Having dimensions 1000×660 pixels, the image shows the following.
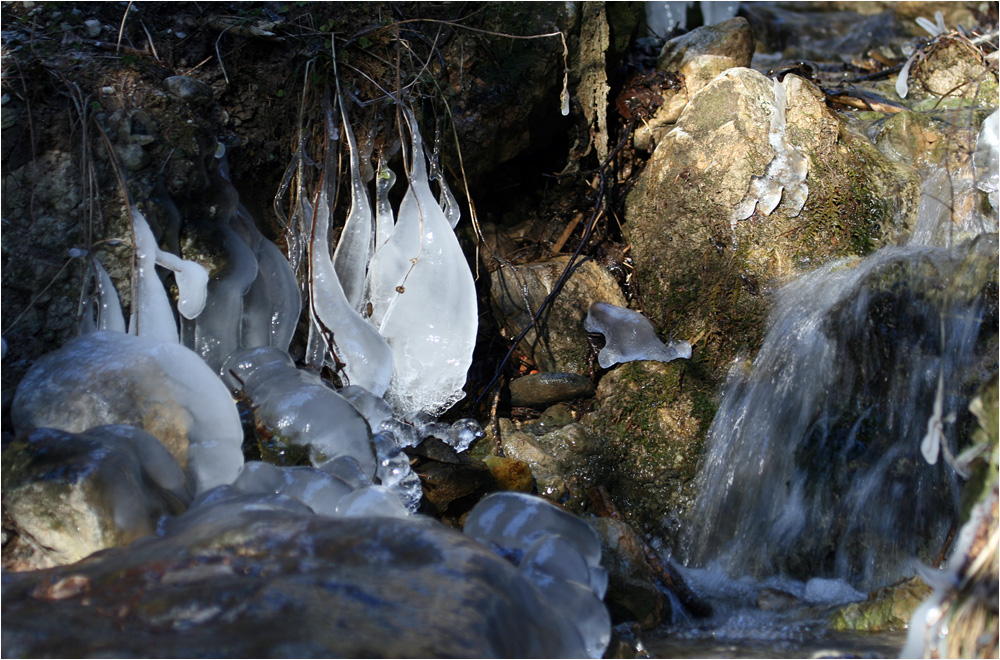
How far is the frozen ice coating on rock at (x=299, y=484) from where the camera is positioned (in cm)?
243

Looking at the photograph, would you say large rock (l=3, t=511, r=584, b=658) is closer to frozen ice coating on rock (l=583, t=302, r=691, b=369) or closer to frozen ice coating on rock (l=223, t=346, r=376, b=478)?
frozen ice coating on rock (l=223, t=346, r=376, b=478)

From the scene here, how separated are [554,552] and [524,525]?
0.55ft

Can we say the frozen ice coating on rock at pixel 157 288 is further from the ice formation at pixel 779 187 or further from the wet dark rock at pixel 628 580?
the ice formation at pixel 779 187

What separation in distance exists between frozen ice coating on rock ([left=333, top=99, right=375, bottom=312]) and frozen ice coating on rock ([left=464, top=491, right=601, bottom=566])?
1.57 m

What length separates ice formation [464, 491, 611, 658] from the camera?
1987 millimetres

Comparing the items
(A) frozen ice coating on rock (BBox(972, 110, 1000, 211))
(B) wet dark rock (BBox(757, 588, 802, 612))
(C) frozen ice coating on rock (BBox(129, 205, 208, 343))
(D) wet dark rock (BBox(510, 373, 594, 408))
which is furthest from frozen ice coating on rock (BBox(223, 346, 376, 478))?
(A) frozen ice coating on rock (BBox(972, 110, 1000, 211))

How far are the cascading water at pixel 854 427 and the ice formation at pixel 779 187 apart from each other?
21.1 inches

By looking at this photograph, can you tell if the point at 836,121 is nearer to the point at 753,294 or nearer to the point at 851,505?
the point at 753,294

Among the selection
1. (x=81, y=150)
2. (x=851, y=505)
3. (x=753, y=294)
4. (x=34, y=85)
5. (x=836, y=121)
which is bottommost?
(x=851, y=505)

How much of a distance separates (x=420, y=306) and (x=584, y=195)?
62.3 inches

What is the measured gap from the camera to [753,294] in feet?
12.3

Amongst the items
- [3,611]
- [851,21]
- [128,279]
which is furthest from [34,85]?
[851,21]

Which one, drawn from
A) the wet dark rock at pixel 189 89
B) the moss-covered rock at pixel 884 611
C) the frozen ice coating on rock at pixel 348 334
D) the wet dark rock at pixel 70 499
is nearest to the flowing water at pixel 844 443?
the moss-covered rock at pixel 884 611

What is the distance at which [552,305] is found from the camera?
13.7 ft
